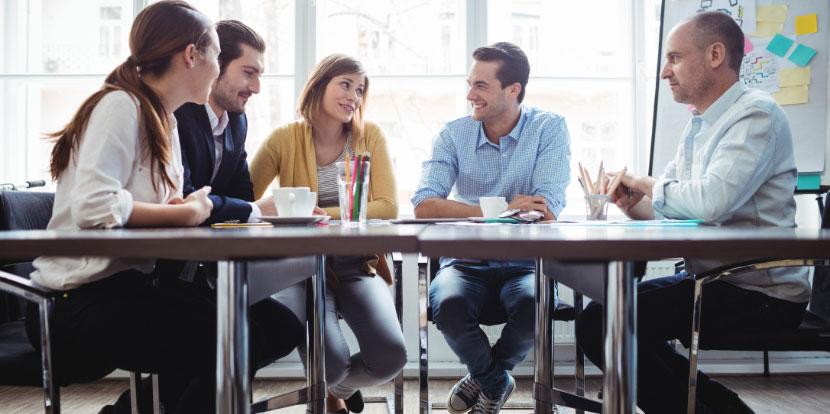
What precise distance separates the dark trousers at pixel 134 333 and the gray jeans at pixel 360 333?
→ 1.82ft

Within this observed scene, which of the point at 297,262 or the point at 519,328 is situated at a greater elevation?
the point at 297,262

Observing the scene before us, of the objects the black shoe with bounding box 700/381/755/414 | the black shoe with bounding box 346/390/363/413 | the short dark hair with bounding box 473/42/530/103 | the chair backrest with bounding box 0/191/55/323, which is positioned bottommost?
the black shoe with bounding box 346/390/363/413

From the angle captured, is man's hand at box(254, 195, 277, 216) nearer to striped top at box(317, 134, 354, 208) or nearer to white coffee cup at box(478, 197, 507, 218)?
striped top at box(317, 134, 354, 208)

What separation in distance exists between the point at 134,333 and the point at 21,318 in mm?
606

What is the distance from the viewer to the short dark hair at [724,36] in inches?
79.5

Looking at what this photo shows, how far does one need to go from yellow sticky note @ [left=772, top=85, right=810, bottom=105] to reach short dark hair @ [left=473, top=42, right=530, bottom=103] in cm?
116

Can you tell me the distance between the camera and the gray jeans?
2.01 metres

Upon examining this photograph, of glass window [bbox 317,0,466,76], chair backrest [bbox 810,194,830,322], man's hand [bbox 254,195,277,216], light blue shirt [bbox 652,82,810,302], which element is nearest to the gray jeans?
man's hand [bbox 254,195,277,216]

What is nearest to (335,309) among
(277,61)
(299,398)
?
(299,398)

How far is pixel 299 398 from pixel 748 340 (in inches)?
41.1

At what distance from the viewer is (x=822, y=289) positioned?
6.28ft

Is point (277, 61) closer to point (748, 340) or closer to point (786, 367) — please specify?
point (748, 340)

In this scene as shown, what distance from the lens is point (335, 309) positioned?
7.04 feet

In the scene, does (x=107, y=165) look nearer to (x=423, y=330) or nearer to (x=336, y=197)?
(x=423, y=330)
